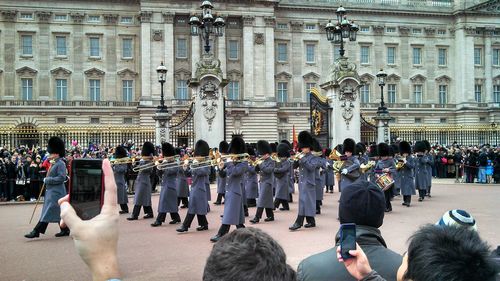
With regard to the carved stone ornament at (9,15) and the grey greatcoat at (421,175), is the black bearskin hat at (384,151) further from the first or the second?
the carved stone ornament at (9,15)

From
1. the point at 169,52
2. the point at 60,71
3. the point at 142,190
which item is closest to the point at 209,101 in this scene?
the point at 142,190

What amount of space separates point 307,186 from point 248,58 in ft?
119

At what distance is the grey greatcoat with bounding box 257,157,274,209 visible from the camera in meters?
11.3

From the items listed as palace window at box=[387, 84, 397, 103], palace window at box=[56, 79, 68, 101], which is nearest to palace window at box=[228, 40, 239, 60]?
palace window at box=[56, 79, 68, 101]

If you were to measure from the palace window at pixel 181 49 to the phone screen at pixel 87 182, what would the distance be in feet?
140

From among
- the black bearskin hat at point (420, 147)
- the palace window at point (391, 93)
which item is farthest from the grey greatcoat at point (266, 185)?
the palace window at point (391, 93)

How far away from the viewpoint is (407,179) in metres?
14.2

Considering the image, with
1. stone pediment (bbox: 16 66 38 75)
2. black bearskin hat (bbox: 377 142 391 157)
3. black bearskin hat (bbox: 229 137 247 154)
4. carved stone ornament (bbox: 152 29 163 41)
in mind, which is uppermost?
carved stone ornament (bbox: 152 29 163 41)

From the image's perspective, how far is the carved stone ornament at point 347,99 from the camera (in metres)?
20.3

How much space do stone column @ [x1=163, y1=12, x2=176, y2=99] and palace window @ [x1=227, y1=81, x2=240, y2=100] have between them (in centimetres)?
526

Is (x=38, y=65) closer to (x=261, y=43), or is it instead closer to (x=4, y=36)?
(x=4, y=36)

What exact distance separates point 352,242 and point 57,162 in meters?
9.12

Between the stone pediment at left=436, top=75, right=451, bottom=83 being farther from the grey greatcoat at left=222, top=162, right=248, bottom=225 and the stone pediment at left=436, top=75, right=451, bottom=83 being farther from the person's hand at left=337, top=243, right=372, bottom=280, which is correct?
the person's hand at left=337, top=243, right=372, bottom=280

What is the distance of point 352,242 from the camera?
219cm
